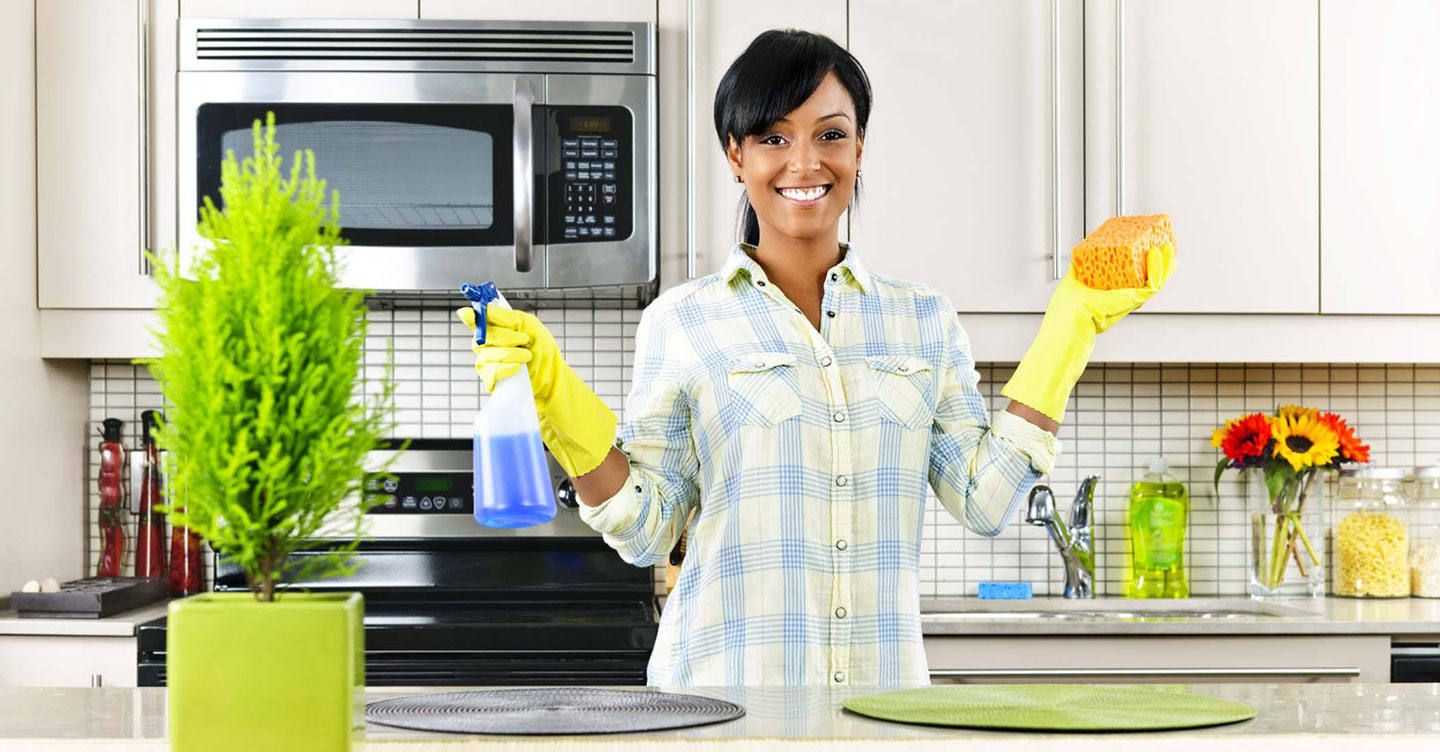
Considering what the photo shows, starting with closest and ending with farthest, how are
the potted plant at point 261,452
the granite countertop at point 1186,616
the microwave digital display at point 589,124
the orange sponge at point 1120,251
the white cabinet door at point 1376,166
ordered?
the potted plant at point 261,452, the orange sponge at point 1120,251, the granite countertop at point 1186,616, the microwave digital display at point 589,124, the white cabinet door at point 1376,166


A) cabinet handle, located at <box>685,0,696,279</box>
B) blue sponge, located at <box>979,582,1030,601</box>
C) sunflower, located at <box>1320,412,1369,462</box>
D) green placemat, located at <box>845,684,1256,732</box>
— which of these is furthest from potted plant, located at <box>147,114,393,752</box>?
sunflower, located at <box>1320,412,1369,462</box>

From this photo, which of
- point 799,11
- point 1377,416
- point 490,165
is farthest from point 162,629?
point 1377,416

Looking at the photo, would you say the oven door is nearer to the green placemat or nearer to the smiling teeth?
the smiling teeth

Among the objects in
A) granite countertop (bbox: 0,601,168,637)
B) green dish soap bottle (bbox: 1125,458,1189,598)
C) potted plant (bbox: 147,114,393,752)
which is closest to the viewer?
potted plant (bbox: 147,114,393,752)

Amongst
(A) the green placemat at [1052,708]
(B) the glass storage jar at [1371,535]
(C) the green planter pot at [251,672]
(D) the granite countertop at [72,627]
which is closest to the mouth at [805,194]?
(A) the green placemat at [1052,708]

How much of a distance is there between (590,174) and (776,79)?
86 cm

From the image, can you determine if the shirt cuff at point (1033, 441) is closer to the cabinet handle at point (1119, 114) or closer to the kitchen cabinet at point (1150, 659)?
the kitchen cabinet at point (1150, 659)

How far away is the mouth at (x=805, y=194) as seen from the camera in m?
1.55

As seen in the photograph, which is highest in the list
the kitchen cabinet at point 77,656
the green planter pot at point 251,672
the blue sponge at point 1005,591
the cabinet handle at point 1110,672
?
the green planter pot at point 251,672

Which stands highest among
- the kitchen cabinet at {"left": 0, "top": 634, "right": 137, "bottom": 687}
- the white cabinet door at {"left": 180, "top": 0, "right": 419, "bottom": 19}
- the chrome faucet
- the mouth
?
the white cabinet door at {"left": 180, "top": 0, "right": 419, "bottom": 19}

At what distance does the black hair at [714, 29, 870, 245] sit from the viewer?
155cm

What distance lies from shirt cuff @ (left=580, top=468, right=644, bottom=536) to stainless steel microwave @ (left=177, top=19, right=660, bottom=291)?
930mm

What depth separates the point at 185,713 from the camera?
674 mm

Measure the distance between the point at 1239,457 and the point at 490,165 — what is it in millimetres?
1550
